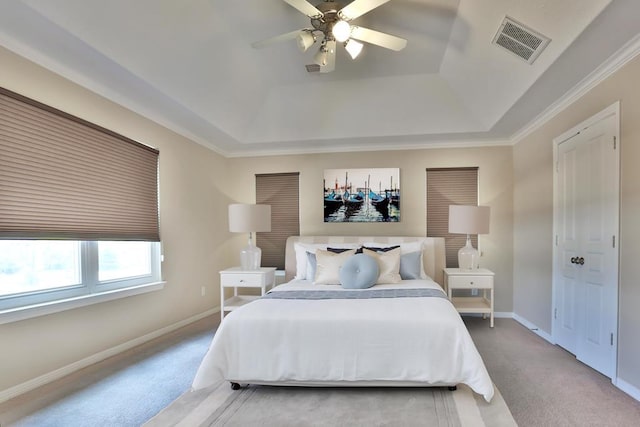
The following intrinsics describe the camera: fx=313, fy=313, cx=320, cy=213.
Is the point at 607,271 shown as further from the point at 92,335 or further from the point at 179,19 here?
the point at 92,335

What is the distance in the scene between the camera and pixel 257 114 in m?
4.31

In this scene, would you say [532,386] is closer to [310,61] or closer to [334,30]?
[334,30]

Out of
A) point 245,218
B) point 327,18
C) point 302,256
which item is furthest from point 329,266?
point 327,18

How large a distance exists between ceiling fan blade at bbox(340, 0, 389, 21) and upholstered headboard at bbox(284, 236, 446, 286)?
2.77 metres

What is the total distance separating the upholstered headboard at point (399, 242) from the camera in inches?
163

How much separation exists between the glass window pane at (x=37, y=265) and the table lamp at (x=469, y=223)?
3.99m

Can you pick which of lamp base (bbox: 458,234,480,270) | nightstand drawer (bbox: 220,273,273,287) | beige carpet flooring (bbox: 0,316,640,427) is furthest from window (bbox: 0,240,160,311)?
lamp base (bbox: 458,234,480,270)

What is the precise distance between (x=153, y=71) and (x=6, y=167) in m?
1.29

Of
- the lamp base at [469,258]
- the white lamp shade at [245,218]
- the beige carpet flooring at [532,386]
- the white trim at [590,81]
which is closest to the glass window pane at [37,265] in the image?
the beige carpet flooring at [532,386]

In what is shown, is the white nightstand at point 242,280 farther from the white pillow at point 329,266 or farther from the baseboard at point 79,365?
the white pillow at point 329,266

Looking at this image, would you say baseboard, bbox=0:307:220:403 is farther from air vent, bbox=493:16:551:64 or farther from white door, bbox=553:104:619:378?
air vent, bbox=493:16:551:64

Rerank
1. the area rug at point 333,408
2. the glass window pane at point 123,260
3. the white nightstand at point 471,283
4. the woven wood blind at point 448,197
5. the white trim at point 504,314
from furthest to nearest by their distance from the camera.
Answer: the woven wood blind at point 448,197
the white trim at point 504,314
the white nightstand at point 471,283
the glass window pane at point 123,260
the area rug at point 333,408

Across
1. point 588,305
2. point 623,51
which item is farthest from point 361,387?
point 623,51

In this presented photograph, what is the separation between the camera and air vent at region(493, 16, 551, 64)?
2.35 m
